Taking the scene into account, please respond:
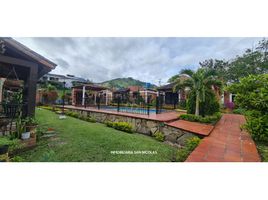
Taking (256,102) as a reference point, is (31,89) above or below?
above

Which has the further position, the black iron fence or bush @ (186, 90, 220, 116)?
the black iron fence

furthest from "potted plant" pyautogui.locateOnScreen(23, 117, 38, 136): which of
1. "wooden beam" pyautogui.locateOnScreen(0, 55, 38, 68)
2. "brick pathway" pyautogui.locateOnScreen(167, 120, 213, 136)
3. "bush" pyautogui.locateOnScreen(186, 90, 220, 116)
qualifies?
"bush" pyautogui.locateOnScreen(186, 90, 220, 116)

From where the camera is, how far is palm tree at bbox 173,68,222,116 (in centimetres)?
484

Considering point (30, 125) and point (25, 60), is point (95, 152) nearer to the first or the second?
point (30, 125)

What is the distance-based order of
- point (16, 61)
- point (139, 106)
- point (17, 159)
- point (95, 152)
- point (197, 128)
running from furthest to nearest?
point (139, 106)
point (197, 128)
point (16, 61)
point (95, 152)
point (17, 159)

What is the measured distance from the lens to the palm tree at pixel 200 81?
191 inches

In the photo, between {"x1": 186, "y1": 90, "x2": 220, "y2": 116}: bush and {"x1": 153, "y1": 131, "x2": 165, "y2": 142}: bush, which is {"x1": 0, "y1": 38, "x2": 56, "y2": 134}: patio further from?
{"x1": 186, "y1": 90, "x2": 220, "y2": 116}: bush

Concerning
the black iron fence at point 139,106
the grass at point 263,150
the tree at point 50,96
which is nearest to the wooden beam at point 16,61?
the black iron fence at point 139,106

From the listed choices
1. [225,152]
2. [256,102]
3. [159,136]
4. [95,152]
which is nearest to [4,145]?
[95,152]

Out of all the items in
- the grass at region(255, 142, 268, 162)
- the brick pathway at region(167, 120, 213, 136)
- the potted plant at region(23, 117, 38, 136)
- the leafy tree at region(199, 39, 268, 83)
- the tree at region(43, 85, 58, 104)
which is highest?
the leafy tree at region(199, 39, 268, 83)

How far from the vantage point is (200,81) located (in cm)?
486

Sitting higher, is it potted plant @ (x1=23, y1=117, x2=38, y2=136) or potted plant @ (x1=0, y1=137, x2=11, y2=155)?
potted plant @ (x1=23, y1=117, x2=38, y2=136)
